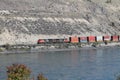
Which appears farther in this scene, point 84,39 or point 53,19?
point 53,19

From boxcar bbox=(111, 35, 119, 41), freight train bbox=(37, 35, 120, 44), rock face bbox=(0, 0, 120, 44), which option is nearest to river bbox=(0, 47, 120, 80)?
freight train bbox=(37, 35, 120, 44)

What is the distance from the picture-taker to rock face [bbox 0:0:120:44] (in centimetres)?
8012

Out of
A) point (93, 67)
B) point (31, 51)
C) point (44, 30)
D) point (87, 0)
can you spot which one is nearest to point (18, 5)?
point (44, 30)

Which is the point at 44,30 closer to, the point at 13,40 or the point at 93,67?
the point at 13,40

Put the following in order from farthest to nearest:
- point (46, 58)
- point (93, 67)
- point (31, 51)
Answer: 1. point (31, 51)
2. point (46, 58)
3. point (93, 67)

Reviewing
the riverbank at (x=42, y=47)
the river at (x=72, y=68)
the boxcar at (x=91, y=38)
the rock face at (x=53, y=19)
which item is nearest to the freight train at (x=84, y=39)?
the boxcar at (x=91, y=38)

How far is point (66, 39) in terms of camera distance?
274 ft

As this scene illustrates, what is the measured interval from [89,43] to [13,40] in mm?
16683

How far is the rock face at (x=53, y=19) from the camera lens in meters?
80.1

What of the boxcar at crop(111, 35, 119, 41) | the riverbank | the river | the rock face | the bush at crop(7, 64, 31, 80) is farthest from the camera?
the boxcar at crop(111, 35, 119, 41)

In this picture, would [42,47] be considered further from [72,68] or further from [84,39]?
[72,68]

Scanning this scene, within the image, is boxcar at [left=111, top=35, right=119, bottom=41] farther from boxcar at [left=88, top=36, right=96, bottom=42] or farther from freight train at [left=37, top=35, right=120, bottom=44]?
boxcar at [left=88, top=36, right=96, bottom=42]

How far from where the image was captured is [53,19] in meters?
90.4


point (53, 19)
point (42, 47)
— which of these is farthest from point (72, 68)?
point (53, 19)
